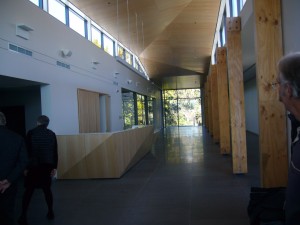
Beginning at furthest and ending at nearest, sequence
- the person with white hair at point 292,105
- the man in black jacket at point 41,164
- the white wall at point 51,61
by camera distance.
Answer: the white wall at point 51,61 → the man in black jacket at point 41,164 → the person with white hair at point 292,105

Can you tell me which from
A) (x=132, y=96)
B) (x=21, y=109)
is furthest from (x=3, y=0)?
(x=132, y=96)

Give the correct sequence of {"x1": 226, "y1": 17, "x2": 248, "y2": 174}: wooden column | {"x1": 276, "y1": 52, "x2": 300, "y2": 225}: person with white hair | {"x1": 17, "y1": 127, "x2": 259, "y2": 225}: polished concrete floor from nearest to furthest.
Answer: {"x1": 276, "y1": 52, "x2": 300, "y2": 225}: person with white hair → {"x1": 17, "y1": 127, "x2": 259, "y2": 225}: polished concrete floor → {"x1": 226, "y1": 17, "x2": 248, "y2": 174}: wooden column

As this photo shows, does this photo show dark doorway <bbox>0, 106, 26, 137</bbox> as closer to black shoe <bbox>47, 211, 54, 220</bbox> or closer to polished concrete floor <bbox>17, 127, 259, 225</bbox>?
polished concrete floor <bbox>17, 127, 259, 225</bbox>

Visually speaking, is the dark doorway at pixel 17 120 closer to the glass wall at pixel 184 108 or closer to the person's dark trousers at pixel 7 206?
the person's dark trousers at pixel 7 206

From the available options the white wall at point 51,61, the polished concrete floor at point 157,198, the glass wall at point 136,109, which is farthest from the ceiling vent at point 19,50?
the glass wall at point 136,109

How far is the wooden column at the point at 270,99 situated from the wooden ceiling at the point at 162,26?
701 cm

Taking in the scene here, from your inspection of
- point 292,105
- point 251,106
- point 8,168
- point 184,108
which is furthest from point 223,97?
point 184,108

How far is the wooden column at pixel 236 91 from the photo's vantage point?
22.5 ft

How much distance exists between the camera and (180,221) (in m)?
4.27

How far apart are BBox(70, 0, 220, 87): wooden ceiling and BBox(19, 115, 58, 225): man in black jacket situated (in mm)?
5899

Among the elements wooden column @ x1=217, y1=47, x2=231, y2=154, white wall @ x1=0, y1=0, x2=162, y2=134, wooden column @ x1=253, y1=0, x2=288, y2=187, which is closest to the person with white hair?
wooden column @ x1=253, y1=0, x2=288, y2=187

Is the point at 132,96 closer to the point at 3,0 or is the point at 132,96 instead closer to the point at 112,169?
the point at 112,169

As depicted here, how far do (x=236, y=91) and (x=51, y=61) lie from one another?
14.0 ft

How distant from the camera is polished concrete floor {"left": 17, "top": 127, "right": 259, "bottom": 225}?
4438mm
